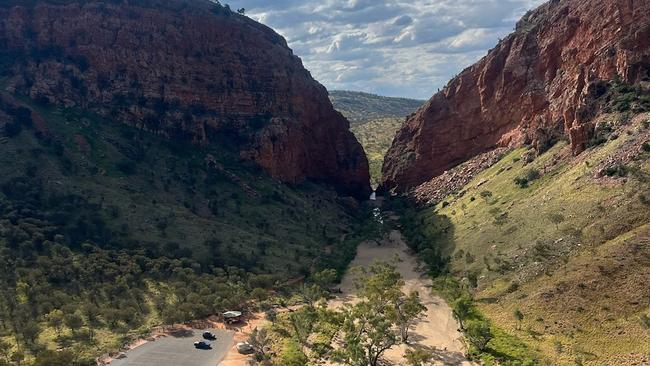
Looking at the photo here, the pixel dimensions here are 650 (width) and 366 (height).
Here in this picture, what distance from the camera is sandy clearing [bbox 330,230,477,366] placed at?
5222 centimetres

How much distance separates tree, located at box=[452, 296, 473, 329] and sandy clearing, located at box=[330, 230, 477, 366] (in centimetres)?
157

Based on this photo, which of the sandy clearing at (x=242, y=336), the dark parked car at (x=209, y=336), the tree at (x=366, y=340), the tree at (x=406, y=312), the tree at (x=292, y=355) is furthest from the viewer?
the dark parked car at (x=209, y=336)

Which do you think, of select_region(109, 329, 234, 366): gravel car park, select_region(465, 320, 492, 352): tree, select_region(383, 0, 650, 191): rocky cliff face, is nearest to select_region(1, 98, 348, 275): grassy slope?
select_region(109, 329, 234, 366): gravel car park

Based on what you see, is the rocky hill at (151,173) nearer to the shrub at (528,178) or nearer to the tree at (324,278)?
the tree at (324,278)

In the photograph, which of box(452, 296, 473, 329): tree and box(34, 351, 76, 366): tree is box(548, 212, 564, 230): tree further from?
box(34, 351, 76, 366): tree

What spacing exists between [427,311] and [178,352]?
30.4m

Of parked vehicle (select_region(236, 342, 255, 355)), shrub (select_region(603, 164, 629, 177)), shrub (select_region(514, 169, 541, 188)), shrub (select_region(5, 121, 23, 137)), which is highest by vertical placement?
shrub (select_region(5, 121, 23, 137))

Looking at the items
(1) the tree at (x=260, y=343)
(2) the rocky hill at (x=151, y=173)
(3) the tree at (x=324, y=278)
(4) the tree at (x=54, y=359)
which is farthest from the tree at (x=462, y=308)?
(4) the tree at (x=54, y=359)

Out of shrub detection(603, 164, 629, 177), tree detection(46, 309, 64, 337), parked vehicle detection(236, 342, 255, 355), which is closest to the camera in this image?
parked vehicle detection(236, 342, 255, 355)

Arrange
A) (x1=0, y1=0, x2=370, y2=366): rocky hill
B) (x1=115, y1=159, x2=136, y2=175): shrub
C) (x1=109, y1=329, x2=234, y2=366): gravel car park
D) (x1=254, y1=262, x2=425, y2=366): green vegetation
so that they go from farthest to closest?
(x1=115, y1=159, x2=136, y2=175): shrub, (x1=0, y1=0, x2=370, y2=366): rocky hill, (x1=109, y1=329, x2=234, y2=366): gravel car park, (x1=254, y1=262, x2=425, y2=366): green vegetation

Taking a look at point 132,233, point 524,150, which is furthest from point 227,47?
point 524,150

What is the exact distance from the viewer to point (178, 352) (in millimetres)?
52344

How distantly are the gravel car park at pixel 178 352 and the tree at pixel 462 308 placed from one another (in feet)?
82.9

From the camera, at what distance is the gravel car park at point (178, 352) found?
4988 cm
